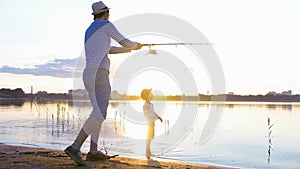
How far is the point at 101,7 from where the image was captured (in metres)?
5.38

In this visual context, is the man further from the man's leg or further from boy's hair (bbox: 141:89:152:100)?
boy's hair (bbox: 141:89:152:100)

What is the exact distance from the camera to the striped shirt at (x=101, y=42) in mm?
5254

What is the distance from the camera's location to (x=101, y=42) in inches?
208

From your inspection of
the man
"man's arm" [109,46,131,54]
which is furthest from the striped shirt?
"man's arm" [109,46,131,54]

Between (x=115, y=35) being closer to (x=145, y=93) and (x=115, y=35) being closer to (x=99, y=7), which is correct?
(x=99, y=7)

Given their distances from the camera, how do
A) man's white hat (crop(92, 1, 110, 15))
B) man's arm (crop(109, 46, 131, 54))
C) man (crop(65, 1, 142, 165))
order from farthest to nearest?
man's arm (crop(109, 46, 131, 54))
man's white hat (crop(92, 1, 110, 15))
man (crop(65, 1, 142, 165))

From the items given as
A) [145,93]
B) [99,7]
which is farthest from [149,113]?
[99,7]

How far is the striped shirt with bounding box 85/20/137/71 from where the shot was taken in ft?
17.2

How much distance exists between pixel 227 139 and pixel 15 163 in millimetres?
13278

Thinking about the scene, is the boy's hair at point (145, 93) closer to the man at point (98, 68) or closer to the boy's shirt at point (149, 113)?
the boy's shirt at point (149, 113)

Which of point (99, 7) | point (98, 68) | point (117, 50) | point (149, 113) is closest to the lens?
point (98, 68)

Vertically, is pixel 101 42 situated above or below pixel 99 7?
below

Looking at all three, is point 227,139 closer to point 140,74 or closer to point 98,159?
point 140,74

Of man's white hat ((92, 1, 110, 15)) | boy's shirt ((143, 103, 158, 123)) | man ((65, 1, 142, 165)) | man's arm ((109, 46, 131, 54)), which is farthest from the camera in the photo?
boy's shirt ((143, 103, 158, 123))
